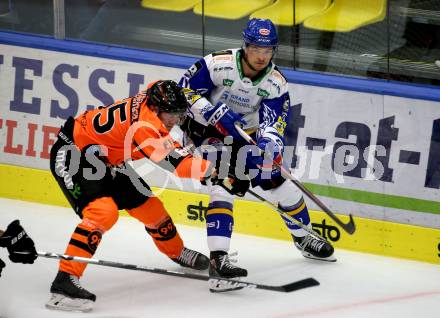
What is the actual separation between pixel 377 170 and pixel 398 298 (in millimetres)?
→ 1010

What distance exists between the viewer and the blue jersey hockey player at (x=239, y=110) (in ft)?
17.2

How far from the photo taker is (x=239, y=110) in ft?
18.0

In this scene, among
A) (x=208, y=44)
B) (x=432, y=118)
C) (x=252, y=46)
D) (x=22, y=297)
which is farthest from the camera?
(x=208, y=44)

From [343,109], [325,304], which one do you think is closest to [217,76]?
[343,109]

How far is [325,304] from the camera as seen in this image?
5.11 m

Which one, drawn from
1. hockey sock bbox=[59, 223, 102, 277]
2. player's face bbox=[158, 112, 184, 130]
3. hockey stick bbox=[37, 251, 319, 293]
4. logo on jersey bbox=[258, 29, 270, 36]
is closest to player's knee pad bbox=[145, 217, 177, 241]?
hockey stick bbox=[37, 251, 319, 293]

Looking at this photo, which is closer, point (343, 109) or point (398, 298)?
point (398, 298)

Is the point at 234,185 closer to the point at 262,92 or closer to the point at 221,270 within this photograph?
the point at 221,270

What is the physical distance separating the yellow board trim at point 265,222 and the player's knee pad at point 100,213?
1.56 meters

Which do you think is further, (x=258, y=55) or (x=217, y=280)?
(x=258, y=55)

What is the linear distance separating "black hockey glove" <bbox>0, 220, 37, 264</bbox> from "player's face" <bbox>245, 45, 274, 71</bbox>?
1.59m

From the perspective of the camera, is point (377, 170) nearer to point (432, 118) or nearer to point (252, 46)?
point (432, 118)

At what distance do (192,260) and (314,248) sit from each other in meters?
0.81

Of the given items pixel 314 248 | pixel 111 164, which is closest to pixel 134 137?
pixel 111 164
